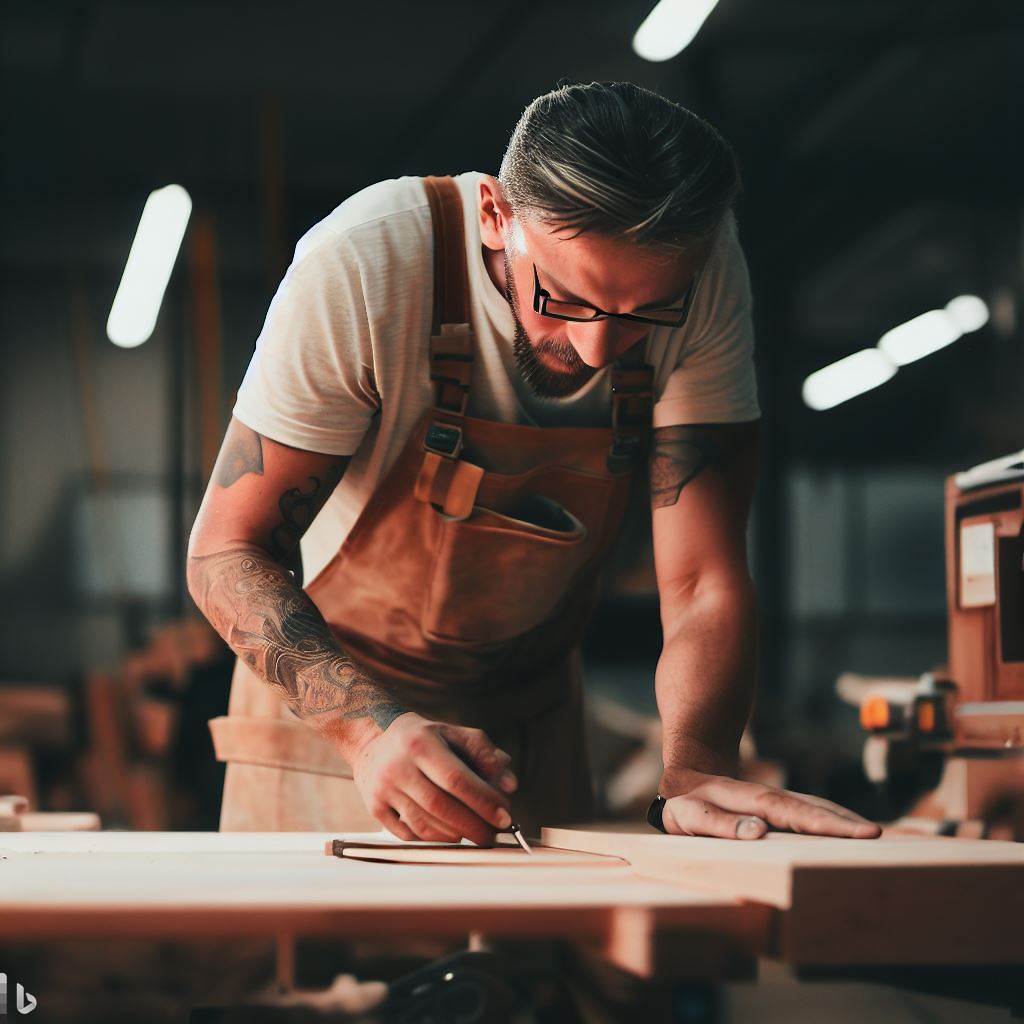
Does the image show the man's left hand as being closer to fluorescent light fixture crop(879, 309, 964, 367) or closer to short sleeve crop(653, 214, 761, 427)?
short sleeve crop(653, 214, 761, 427)

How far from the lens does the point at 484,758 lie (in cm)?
137

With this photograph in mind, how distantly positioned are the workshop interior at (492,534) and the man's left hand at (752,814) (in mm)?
51

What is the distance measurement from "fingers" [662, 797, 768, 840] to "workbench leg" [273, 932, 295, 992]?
0.51m

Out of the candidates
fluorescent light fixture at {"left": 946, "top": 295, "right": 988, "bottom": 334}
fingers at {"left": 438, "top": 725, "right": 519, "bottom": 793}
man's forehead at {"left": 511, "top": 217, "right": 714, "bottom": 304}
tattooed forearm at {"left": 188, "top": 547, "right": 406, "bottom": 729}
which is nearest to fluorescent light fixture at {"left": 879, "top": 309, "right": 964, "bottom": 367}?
fluorescent light fixture at {"left": 946, "top": 295, "right": 988, "bottom": 334}

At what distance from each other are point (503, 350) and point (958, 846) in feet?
2.99

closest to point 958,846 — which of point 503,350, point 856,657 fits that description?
point 503,350

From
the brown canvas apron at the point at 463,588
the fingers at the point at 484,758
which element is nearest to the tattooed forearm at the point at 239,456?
the brown canvas apron at the point at 463,588

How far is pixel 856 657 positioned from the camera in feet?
34.2

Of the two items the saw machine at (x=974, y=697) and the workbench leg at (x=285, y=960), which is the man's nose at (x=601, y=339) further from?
the workbench leg at (x=285, y=960)

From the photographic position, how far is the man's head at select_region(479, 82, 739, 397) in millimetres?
1455

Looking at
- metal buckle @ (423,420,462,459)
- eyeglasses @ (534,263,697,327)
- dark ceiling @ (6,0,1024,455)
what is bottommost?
metal buckle @ (423,420,462,459)

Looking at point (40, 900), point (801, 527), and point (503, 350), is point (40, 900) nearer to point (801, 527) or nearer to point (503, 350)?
point (503, 350)

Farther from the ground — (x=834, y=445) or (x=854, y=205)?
(x=854, y=205)

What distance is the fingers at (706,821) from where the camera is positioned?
1282 millimetres
